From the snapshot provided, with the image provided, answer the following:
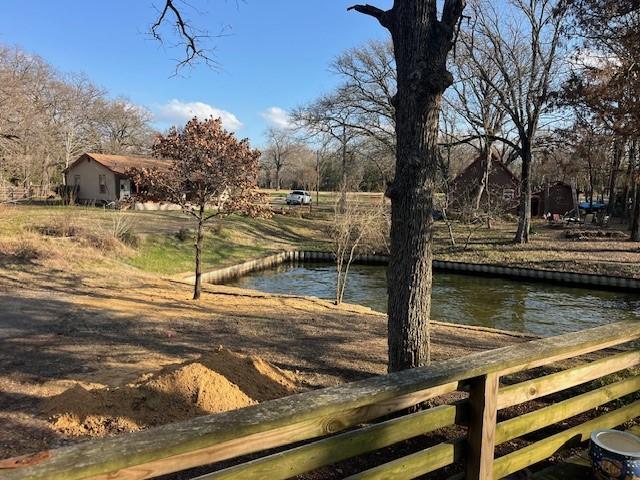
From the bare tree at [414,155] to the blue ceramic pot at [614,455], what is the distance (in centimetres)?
182

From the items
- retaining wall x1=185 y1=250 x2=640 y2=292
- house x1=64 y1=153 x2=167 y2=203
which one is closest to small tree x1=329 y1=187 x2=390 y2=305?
retaining wall x1=185 y1=250 x2=640 y2=292

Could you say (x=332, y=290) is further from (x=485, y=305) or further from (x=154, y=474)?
(x=154, y=474)

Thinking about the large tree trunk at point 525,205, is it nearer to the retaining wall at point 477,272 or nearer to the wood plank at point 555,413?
the retaining wall at point 477,272

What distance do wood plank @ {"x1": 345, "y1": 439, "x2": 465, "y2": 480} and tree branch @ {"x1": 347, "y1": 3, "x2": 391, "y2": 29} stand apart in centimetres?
358

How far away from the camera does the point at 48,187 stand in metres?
42.7

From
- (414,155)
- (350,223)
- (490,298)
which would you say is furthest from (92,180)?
(414,155)

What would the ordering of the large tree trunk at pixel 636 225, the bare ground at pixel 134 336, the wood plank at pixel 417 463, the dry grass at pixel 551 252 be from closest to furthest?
the wood plank at pixel 417 463 < the bare ground at pixel 134 336 < the dry grass at pixel 551 252 < the large tree trunk at pixel 636 225

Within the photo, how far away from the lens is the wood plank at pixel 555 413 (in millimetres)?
2637

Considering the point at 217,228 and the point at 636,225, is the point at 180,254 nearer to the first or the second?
the point at 217,228

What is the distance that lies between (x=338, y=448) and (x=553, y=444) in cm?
160

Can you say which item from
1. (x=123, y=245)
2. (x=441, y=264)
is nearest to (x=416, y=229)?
(x=123, y=245)

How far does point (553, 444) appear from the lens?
2932 millimetres

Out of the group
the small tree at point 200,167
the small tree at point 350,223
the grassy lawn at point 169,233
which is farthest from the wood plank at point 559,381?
the grassy lawn at point 169,233

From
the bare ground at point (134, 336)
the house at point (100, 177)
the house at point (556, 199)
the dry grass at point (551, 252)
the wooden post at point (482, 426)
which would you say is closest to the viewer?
the wooden post at point (482, 426)
